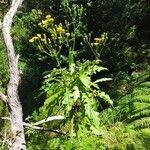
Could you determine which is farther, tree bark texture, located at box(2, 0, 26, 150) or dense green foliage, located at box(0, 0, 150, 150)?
tree bark texture, located at box(2, 0, 26, 150)

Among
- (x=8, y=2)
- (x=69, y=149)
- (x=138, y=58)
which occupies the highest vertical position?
(x=8, y=2)

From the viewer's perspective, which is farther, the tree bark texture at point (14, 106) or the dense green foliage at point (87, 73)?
the tree bark texture at point (14, 106)

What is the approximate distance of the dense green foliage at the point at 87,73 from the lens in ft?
24.6

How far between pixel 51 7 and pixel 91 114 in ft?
15.1

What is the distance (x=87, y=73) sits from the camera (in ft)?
24.4

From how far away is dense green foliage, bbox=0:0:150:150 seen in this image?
749 centimetres

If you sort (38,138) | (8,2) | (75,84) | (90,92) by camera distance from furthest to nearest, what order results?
(8,2) → (38,138) → (90,92) → (75,84)

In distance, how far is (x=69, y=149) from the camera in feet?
25.0

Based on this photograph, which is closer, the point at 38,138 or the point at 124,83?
the point at 38,138

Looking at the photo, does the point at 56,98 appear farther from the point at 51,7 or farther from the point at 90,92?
the point at 51,7

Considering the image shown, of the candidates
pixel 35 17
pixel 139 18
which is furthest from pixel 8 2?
pixel 139 18

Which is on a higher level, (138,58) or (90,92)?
(138,58)

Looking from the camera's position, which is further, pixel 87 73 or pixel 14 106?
pixel 14 106

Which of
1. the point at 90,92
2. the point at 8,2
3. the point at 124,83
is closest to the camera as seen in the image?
the point at 90,92
